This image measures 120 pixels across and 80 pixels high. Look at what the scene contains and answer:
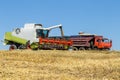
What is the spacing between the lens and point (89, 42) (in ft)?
167

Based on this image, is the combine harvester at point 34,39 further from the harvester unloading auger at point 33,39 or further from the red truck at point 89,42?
the red truck at point 89,42

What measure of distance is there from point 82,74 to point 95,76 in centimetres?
72

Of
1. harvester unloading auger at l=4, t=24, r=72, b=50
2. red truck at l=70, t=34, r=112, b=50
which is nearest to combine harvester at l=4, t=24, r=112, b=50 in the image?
harvester unloading auger at l=4, t=24, r=72, b=50

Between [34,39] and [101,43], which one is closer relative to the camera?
[34,39]

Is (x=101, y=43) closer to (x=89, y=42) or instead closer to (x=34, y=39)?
(x=89, y=42)

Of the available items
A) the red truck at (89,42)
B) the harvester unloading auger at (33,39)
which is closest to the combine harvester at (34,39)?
the harvester unloading auger at (33,39)

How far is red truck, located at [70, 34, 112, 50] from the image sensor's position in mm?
50594

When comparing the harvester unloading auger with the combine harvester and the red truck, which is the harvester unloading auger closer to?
the combine harvester

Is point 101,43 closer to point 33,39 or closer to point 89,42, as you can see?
point 89,42

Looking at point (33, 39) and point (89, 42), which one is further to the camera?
point (89, 42)

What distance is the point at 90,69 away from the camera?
1827cm

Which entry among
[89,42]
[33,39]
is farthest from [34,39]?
[89,42]

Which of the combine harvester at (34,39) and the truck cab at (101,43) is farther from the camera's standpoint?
the truck cab at (101,43)

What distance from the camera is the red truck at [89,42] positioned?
5059 cm
